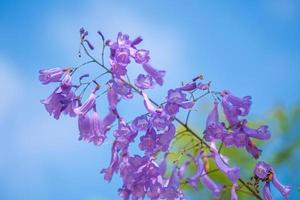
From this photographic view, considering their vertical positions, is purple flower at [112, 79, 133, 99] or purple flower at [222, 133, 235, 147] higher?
purple flower at [112, 79, 133, 99]

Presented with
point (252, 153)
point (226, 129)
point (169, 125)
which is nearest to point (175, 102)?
point (169, 125)

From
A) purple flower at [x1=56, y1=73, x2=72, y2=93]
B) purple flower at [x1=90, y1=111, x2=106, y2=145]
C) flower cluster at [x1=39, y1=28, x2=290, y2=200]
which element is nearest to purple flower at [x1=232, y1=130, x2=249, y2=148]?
flower cluster at [x1=39, y1=28, x2=290, y2=200]

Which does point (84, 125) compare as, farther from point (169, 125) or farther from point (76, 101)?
point (169, 125)

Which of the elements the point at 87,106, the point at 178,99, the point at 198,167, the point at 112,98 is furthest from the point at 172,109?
the point at 198,167

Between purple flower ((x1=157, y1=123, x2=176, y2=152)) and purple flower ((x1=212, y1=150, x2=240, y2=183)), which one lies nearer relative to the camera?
purple flower ((x1=157, y1=123, x2=176, y2=152))

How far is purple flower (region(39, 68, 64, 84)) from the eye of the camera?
2.10 meters

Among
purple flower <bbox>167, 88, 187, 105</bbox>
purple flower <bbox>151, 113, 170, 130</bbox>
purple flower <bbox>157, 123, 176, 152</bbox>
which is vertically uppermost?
purple flower <bbox>167, 88, 187, 105</bbox>

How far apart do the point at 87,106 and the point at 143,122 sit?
265 mm

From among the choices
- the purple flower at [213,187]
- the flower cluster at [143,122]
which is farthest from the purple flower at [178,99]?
the purple flower at [213,187]

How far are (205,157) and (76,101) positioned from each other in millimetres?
592

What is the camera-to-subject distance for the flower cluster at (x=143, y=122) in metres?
1.93

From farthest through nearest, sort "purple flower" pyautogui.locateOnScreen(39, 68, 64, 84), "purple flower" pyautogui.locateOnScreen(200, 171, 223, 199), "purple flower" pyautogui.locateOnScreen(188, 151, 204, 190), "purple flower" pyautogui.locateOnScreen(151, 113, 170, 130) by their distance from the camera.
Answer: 1. "purple flower" pyautogui.locateOnScreen(200, 171, 223, 199)
2. "purple flower" pyautogui.locateOnScreen(188, 151, 204, 190)
3. "purple flower" pyautogui.locateOnScreen(39, 68, 64, 84)
4. "purple flower" pyautogui.locateOnScreen(151, 113, 170, 130)

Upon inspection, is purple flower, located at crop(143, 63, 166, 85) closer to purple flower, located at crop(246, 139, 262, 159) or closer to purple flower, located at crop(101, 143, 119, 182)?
purple flower, located at crop(101, 143, 119, 182)

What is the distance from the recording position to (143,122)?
1933mm
